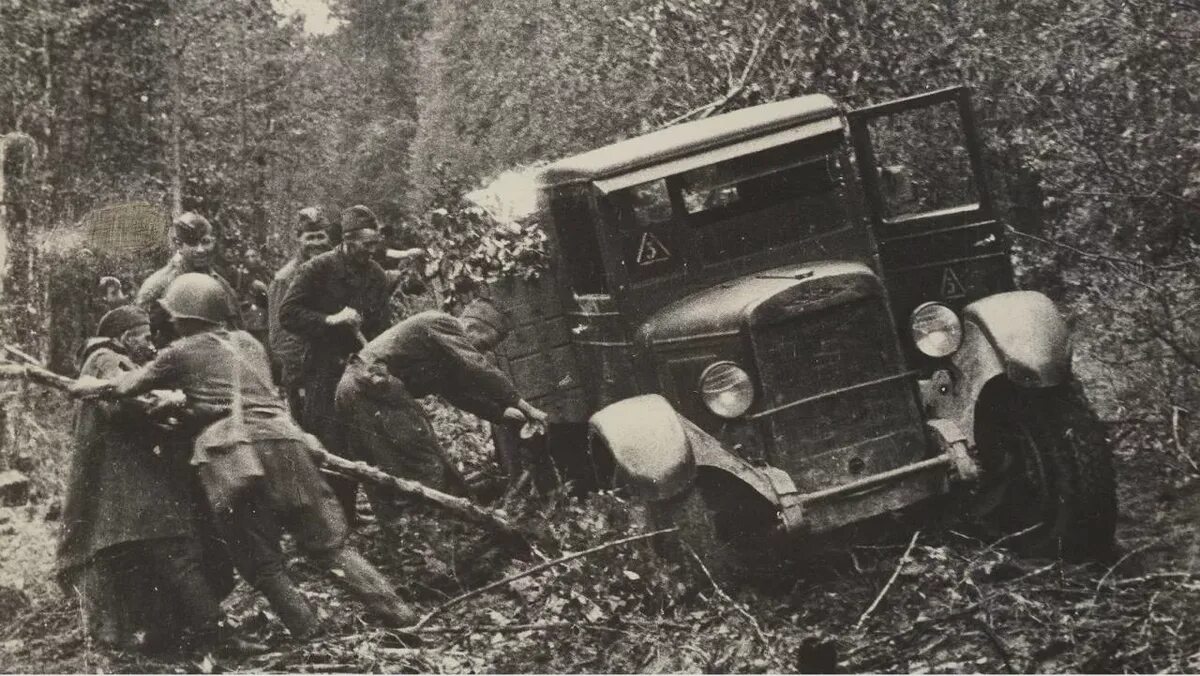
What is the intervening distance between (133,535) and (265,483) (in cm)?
53

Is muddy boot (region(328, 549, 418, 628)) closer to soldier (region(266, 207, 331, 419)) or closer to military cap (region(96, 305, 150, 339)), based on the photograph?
soldier (region(266, 207, 331, 419))

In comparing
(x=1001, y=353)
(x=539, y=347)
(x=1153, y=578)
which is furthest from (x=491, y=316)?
(x=1153, y=578)

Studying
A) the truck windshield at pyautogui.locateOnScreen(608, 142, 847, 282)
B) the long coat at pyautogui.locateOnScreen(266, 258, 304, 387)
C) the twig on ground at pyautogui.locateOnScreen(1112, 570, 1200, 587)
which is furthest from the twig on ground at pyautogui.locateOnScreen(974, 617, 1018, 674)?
the long coat at pyautogui.locateOnScreen(266, 258, 304, 387)

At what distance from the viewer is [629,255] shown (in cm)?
409

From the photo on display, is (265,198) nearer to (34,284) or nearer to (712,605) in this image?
(34,284)

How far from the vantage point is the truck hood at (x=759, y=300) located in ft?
12.1

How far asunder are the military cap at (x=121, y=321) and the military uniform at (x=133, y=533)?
15cm

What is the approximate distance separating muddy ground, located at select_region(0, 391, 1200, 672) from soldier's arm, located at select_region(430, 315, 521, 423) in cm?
48

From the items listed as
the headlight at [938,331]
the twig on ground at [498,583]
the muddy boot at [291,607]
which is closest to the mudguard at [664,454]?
the twig on ground at [498,583]

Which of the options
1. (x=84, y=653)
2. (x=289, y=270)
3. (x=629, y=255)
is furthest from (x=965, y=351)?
(x=84, y=653)

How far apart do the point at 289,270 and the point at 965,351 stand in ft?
9.34

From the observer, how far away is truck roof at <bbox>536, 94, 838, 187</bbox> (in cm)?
404

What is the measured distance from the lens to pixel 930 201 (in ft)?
14.9

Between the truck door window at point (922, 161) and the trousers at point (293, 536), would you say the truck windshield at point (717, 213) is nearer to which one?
the truck door window at point (922, 161)
